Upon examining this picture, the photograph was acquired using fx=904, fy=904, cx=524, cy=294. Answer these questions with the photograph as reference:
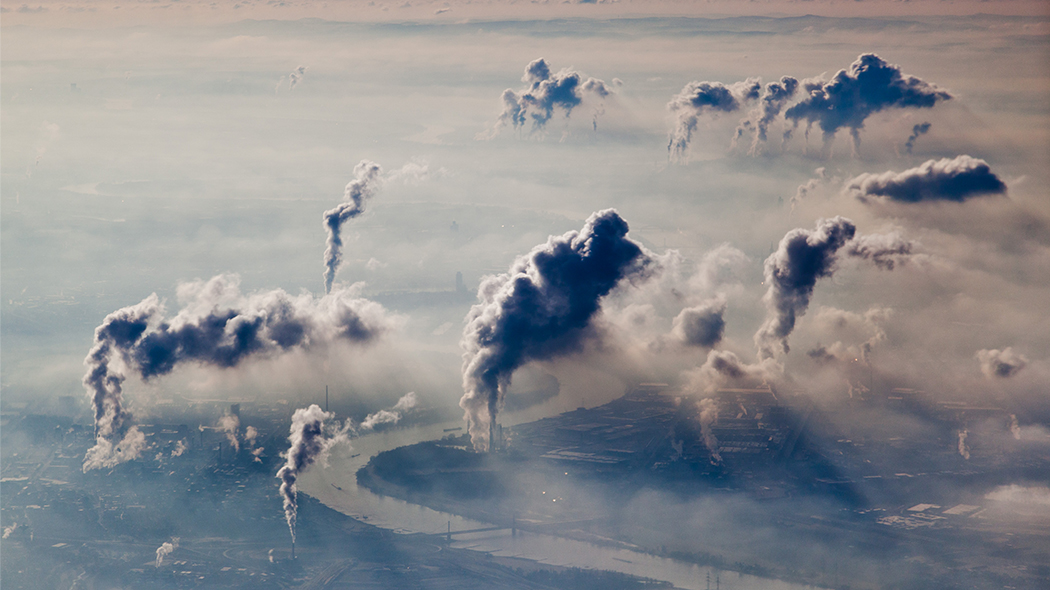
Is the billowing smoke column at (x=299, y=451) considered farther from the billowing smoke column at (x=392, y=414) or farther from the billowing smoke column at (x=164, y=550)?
the billowing smoke column at (x=392, y=414)

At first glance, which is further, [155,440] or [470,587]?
[155,440]

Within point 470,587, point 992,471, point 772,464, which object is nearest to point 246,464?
point 470,587

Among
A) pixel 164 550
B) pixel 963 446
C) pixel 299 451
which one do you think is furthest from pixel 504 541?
pixel 963 446

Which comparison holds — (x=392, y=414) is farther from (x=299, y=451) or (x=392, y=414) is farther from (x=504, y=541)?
(x=504, y=541)

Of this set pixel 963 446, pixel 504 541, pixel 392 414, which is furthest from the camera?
pixel 392 414

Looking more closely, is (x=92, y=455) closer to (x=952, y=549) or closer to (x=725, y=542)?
(x=725, y=542)

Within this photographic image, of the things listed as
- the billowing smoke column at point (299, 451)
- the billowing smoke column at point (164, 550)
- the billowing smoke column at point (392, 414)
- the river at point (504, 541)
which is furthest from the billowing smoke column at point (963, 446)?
the billowing smoke column at point (164, 550)
